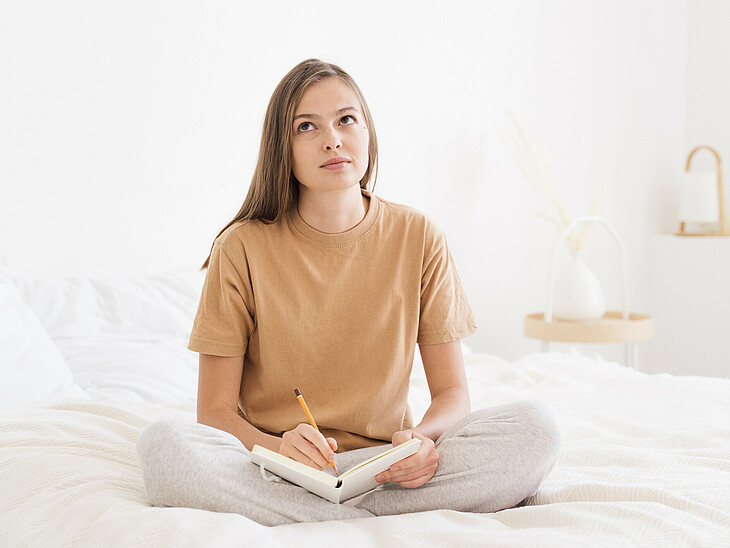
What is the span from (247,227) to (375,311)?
24 centimetres

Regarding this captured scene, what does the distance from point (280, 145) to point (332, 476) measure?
1.76 feet

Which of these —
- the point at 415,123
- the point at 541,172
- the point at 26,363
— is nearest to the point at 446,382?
the point at 26,363

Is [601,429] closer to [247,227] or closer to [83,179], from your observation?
[247,227]

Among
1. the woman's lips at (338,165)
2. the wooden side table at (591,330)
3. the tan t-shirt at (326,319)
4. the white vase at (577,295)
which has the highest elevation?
the woman's lips at (338,165)

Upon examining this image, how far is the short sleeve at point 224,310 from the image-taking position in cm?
117

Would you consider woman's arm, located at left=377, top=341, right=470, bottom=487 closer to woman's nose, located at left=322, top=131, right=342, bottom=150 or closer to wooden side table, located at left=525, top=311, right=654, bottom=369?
woman's nose, located at left=322, top=131, right=342, bottom=150

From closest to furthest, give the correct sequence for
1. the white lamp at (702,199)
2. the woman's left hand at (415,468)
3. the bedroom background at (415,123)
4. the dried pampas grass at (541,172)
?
the woman's left hand at (415,468) → the bedroom background at (415,123) → the dried pampas grass at (541,172) → the white lamp at (702,199)

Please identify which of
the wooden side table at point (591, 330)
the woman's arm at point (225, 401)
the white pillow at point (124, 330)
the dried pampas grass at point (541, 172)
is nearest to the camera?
the woman's arm at point (225, 401)

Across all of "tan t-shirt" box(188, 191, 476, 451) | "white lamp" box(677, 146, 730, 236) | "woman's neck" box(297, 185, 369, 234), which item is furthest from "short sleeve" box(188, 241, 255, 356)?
"white lamp" box(677, 146, 730, 236)

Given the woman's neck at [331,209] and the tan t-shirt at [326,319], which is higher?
the woman's neck at [331,209]

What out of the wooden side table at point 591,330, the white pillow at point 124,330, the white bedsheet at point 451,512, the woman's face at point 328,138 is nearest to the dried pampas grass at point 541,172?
the wooden side table at point 591,330

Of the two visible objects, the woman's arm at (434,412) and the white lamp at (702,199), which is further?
the white lamp at (702,199)

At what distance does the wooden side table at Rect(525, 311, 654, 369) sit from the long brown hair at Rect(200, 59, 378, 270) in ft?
4.67

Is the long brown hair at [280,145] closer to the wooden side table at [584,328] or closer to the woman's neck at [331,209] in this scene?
the woman's neck at [331,209]
